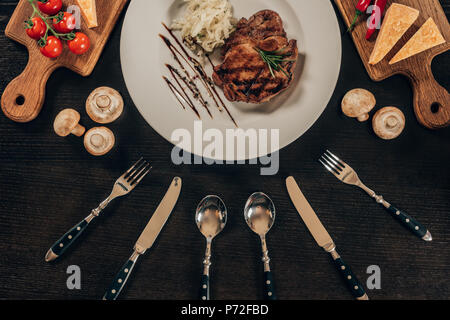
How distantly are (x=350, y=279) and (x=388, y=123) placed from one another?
1022 millimetres

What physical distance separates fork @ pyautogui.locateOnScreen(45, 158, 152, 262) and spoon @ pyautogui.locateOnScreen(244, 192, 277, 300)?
0.73m

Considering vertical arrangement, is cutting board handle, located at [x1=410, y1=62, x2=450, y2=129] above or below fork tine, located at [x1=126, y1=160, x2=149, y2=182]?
above

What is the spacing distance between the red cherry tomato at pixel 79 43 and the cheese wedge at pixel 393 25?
1.87 m

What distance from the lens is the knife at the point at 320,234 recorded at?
1.84m

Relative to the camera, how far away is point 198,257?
1934 millimetres

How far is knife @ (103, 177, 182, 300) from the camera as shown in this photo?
1838 millimetres

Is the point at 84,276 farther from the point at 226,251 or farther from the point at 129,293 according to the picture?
the point at 226,251

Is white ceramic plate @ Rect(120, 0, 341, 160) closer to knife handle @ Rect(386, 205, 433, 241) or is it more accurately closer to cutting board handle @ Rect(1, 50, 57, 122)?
cutting board handle @ Rect(1, 50, 57, 122)

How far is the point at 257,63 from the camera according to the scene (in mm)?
1831

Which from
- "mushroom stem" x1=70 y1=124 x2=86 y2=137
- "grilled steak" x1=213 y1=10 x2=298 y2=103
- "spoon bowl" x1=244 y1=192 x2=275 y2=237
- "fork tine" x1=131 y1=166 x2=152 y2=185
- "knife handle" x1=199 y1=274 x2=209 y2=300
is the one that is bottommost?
"knife handle" x1=199 y1=274 x2=209 y2=300

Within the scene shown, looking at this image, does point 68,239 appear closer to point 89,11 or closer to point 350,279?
point 89,11

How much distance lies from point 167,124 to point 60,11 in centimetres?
108

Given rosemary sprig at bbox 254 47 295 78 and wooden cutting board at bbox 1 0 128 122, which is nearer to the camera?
rosemary sprig at bbox 254 47 295 78

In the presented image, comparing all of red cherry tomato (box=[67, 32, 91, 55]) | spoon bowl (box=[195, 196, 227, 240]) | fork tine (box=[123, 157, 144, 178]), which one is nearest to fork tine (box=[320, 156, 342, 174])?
spoon bowl (box=[195, 196, 227, 240])
